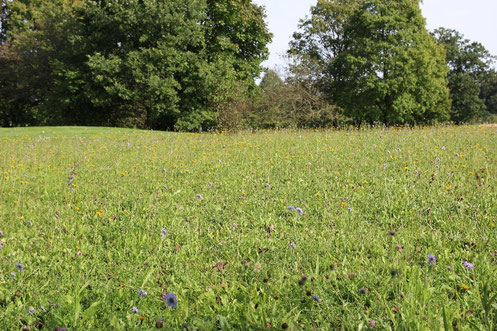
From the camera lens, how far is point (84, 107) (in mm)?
26172

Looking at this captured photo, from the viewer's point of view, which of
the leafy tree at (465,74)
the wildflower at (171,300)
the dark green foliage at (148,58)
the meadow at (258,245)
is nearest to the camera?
the wildflower at (171,300)

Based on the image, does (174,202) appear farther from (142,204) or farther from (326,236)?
(326,236)

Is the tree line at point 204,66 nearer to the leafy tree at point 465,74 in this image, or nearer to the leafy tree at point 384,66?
the leafy tree at point 384,66

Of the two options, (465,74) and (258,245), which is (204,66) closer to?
(258,245)

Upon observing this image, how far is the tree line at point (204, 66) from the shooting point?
21.8 metres

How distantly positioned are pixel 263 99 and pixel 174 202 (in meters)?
23.0

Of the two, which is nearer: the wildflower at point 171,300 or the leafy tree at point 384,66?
the wildflower at point 171,300

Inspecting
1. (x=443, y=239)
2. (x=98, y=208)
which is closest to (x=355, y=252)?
(x=443, y=239)

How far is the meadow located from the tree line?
638 inches

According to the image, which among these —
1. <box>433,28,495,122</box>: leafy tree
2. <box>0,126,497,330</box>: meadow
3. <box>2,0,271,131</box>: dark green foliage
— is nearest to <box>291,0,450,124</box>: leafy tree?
<box>2,0,271,131</box>: dark green foliage

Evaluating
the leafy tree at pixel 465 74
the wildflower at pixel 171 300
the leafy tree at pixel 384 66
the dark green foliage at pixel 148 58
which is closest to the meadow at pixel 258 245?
the wildflower at pixel 171 300

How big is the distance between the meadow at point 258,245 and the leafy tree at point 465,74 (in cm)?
3871

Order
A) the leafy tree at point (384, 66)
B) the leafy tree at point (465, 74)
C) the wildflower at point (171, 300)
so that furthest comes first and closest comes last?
the leafy tree at point (465, 74) < the leafy tree at point (384, 66) < the wildflower at point (171, 300)

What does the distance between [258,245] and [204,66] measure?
2047 cm
